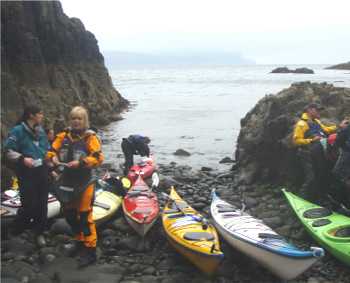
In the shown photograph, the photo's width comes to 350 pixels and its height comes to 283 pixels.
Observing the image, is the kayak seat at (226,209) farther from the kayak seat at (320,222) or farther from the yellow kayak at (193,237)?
the kayak seat at (320,222)

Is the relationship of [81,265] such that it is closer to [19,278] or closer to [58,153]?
[19,278]

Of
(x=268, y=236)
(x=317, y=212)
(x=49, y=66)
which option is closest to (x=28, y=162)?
(x=268, y=236)

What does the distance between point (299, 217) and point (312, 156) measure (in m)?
1.34

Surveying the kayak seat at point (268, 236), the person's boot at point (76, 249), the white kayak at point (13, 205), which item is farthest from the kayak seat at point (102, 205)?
the kayak seat at point (268, 236)

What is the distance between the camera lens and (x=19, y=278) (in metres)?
6.21

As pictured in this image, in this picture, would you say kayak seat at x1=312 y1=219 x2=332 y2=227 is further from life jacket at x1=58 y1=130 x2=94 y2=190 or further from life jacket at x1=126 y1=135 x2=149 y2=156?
life jacket at x1=126 y1=135 x2=149 y2=156

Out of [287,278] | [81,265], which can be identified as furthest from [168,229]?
[287,278]

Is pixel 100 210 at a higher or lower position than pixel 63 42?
lower

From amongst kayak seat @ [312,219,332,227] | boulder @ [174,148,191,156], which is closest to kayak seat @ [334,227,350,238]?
kayak seat @ [312,219,332,227]

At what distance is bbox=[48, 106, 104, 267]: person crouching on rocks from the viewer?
6.30 metres

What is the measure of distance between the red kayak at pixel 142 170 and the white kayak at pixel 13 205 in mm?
3308

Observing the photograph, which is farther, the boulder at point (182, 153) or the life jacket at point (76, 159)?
the boulder at point (182, 153)

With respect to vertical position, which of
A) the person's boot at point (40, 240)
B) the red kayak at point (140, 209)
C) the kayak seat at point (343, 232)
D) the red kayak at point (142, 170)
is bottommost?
the red kayak at point (142, 170)

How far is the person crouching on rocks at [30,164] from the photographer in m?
6.61
